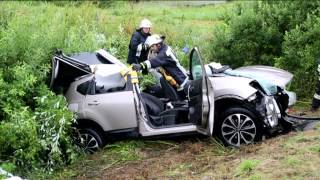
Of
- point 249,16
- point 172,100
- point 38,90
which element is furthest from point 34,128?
point 249,16

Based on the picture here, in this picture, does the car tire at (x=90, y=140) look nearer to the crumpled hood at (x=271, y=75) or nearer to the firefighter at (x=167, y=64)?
the firefighter at (x=167, y=64)

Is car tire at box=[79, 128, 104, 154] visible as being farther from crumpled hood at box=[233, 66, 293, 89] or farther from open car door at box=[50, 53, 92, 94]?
crumpled hood at box=[233, 66, 293, 89]

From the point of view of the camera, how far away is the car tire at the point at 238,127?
936 centimetres

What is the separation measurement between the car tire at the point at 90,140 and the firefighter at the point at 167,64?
1.42m

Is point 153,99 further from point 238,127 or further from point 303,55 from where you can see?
point 303,55

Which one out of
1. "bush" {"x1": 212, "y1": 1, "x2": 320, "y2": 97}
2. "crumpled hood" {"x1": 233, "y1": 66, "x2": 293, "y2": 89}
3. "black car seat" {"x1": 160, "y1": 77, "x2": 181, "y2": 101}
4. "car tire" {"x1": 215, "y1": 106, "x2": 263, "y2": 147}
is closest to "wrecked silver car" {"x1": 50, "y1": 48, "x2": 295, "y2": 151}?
"car tire" {"x1": 215, "y1": 106, "x2": 263, "y2": 147}

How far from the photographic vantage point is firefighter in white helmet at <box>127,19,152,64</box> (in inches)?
476

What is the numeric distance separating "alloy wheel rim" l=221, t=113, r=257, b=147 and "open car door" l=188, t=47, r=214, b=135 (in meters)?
0.62

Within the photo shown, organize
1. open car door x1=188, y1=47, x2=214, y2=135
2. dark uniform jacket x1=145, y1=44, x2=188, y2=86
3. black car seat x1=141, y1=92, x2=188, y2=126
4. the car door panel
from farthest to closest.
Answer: dark uniform jacket x1=145, y1=44, x2=188, y2=86 < black car seat x1=141, y1=92, x2=188, y2=126 < the car door panel < open car door x1=188, y1=47, x2=214, y2=135

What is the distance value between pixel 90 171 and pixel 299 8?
7.71 metres

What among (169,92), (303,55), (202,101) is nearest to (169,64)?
(169,92)

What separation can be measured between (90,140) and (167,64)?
1.96 metres

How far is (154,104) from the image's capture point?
9891 mm

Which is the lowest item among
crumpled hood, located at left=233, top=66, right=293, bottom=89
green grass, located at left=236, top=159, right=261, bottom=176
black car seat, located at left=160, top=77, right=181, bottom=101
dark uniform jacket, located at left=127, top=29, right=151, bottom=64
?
green grass, located at left=236, top=159, right=261, bottom=176
